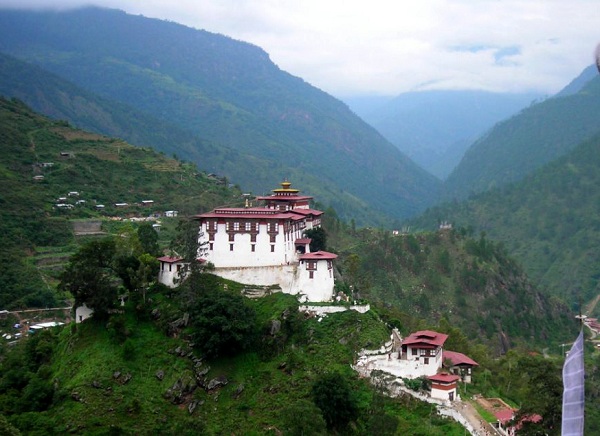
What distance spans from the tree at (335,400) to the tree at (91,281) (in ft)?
54.7

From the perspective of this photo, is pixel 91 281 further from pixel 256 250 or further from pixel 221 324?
pixel 256 250

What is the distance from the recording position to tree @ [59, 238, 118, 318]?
164ft

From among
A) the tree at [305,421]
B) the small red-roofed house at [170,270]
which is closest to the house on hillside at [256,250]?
the small red-roofed house at [170,270]

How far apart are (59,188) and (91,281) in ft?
207

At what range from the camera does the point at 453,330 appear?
64.2 m

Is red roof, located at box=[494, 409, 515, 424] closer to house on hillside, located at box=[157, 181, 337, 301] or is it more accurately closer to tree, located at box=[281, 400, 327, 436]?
tree, located at box=[281, 400, 327, 436]

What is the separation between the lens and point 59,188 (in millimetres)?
109125

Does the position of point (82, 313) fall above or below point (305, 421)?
above

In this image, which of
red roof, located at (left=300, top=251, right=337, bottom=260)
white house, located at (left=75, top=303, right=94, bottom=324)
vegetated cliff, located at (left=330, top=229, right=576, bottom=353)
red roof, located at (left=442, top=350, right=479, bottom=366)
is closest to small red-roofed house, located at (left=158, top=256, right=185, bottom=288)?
white house, located at (left=75, top=303, right=94, bottom=324)

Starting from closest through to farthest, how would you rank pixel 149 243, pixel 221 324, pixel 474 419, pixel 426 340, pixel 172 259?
pixel 474 419 < pixel 426 340 < pixel 221 324 < pixel 172 259 < pixel 149 243

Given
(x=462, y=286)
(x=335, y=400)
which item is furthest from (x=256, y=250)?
(x=462, y=286)

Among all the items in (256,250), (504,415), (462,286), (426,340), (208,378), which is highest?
(256,250)

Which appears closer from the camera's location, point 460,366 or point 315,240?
point 460,366

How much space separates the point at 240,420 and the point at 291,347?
634 cm
